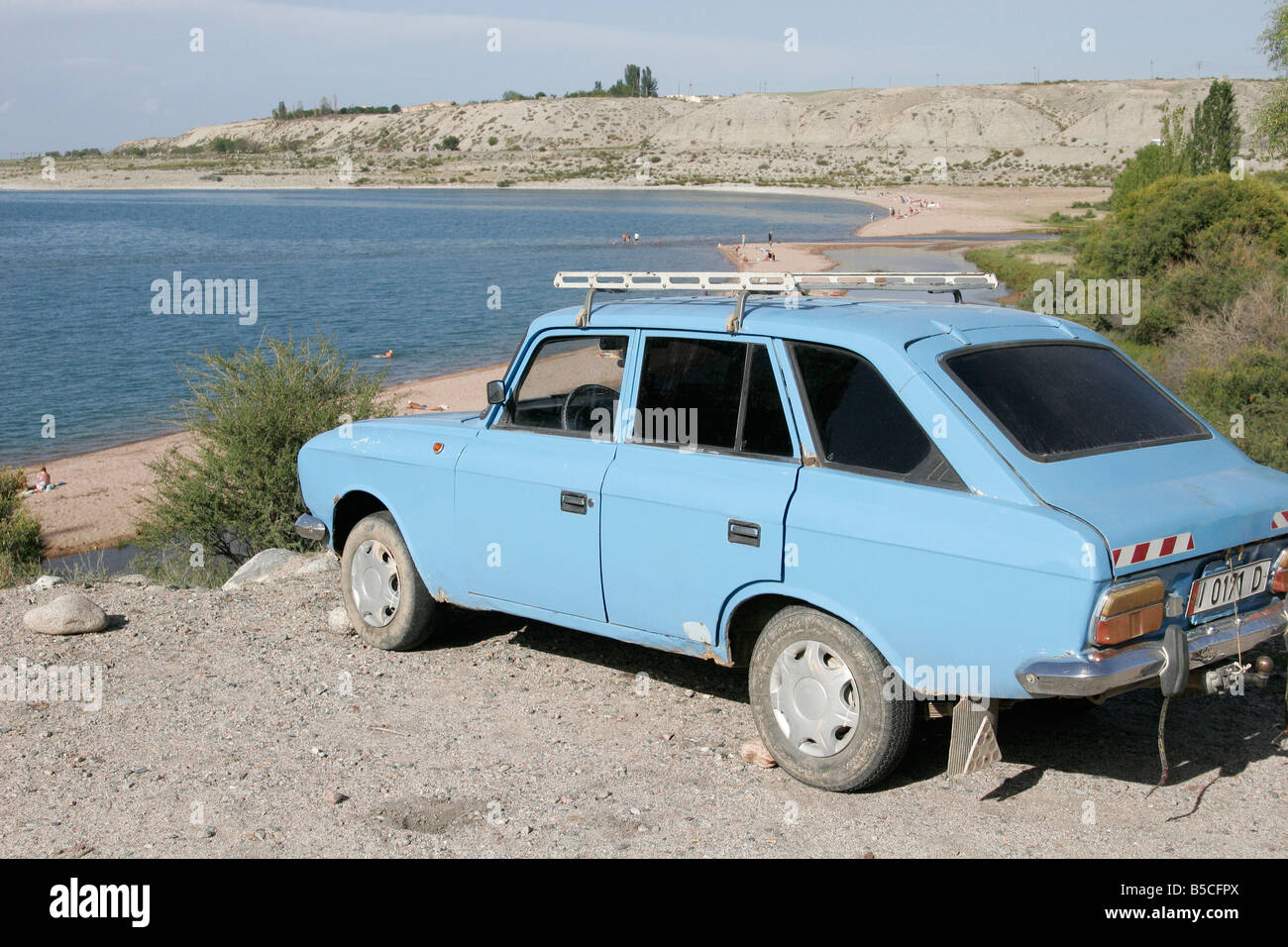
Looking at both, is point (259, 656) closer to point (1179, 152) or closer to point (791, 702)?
point (791, 702)

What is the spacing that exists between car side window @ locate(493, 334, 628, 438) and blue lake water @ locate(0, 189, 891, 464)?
17055 mm

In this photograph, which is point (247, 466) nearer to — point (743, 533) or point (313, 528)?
point (313, 528)

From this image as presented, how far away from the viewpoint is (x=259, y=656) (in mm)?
7055

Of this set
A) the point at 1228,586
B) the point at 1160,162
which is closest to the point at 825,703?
the point at 1228,586

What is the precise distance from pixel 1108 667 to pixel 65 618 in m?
6.04

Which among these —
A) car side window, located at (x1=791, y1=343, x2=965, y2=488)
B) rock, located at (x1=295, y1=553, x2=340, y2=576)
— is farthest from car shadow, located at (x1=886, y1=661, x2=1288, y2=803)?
rock, located at (x1=295, y1=553, x2=340, y2=576)

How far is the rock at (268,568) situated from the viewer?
9562 mm

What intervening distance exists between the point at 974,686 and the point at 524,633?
3.52m

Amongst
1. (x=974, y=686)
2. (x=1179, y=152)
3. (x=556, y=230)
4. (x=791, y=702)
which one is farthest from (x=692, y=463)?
(x=556, y=230)

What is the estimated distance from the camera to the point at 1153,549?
14.2 ft

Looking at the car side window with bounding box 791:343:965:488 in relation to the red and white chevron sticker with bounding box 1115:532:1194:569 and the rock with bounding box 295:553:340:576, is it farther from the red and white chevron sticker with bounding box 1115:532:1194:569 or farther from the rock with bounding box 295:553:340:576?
the rock with bounding box 295:553:340:576

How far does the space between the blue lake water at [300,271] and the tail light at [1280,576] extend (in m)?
19.9

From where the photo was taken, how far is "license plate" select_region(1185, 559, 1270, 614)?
4.61 meters

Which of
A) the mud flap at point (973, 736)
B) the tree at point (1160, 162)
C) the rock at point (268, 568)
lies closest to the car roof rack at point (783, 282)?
the mud flap at point (973, 736)
